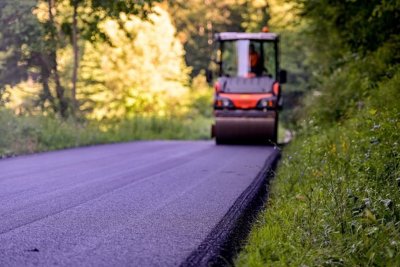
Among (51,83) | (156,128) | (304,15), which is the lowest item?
(156,128)

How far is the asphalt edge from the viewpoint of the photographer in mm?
5215

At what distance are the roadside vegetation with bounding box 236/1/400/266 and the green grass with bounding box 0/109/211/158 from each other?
22.7ft

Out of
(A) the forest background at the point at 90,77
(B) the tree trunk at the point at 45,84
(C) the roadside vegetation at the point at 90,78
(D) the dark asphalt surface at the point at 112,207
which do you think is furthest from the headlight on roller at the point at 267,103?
(B) the tree trunk at the point at 45,84

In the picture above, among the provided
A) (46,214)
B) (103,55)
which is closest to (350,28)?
(46,214)

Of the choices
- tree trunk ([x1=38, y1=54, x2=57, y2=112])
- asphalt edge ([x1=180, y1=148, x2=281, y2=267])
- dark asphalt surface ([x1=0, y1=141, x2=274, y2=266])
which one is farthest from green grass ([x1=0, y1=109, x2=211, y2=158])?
asphalt edge ([x1=180, y1=148, x2=281, y2=267])

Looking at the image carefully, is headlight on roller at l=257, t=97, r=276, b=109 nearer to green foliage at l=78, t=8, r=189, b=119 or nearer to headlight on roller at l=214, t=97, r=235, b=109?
headlight on roller at l=214, t=97, r=235, b=109

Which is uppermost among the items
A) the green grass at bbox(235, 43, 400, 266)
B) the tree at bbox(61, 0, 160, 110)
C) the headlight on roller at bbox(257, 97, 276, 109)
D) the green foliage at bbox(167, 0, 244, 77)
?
the green foliage at bbox(167, 0, 244, 77)

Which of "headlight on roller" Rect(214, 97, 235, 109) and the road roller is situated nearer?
the road roller

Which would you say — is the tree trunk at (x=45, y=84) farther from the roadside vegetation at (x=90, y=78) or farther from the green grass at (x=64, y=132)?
the green grass at (x=64, y=132)

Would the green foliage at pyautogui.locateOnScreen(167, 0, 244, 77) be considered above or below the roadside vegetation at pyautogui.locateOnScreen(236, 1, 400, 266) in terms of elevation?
above

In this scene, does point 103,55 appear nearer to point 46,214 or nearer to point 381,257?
point 46,214

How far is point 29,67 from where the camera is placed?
78.8 ft

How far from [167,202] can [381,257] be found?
3613 mm

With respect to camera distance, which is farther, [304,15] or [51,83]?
[51,83]
